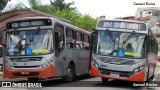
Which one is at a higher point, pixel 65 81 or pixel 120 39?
pixel 120 39

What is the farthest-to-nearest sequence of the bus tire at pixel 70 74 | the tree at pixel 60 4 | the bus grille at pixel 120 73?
the tree at pixel 60 4, the bus tire at pixel 70 74, the bus grille at pixel 120 73

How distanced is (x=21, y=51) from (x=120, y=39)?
4454mm

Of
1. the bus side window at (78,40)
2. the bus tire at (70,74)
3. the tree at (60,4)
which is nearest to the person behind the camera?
the bus tire at (70,74)

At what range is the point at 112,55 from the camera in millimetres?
15773

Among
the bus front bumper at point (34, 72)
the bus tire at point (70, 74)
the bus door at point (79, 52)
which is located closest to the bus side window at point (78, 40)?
the bus door at point (79, 52)

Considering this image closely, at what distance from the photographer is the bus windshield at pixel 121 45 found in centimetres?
1570

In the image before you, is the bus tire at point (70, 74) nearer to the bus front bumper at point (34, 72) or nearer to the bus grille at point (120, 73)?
the bus front bumper at point (34, 72)

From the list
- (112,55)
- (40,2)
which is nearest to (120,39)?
(112,55)

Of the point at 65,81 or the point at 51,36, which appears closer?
the point at 51,36

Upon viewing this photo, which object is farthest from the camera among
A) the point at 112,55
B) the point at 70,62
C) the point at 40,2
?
the point at 40,2

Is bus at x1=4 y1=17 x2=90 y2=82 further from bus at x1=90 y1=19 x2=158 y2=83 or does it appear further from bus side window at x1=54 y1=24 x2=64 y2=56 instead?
bus at x1=90 y1=19 x2=158 y2=83

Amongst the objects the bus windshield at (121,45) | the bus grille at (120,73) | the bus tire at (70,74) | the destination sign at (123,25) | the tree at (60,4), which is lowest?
the bus tire at (70,74)

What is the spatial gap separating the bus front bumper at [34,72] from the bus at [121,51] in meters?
1.87

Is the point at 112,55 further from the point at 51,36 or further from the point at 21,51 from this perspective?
the point at 21,51
